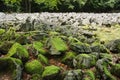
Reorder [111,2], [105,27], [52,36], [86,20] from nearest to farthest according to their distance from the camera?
[52,36]
[105,27]
[86,20]
[111,2]

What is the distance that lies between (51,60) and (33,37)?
2157 mm

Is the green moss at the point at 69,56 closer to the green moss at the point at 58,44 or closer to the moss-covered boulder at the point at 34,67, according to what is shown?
the green moss at the point at 58,44

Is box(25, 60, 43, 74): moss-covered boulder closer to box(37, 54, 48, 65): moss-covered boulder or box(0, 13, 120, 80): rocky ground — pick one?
box(0, 13, 120, 80): rocky ground

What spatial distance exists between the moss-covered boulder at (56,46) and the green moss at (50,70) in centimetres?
132

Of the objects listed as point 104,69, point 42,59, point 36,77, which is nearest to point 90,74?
point 104,69

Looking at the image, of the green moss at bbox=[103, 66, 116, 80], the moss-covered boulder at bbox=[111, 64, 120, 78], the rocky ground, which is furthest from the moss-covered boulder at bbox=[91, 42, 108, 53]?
the green moss at bbox=[103, 66, 116, 80]

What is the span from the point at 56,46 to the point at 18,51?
68.0 inches

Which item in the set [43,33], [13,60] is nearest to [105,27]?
[43,33]

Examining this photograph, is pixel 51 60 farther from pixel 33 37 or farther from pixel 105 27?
pixel 105 27

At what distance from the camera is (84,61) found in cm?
1323

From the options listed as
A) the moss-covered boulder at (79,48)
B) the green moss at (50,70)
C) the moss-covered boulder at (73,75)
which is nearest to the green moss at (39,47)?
the moss-covered boulder at (79,48)

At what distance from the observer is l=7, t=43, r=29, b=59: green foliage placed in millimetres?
13125

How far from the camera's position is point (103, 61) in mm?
13172

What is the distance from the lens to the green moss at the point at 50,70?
40.0ft
